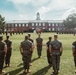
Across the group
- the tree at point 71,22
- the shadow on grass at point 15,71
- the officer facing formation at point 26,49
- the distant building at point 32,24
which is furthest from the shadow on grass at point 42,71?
the distant building at point 32,24

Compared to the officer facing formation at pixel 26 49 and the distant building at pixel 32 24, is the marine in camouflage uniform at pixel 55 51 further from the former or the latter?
the distant building at pixel 32 24

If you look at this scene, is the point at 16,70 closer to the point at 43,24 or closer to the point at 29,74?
the point at 29,74

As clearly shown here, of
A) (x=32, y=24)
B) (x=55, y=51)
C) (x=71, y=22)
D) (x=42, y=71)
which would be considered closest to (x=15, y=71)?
(x=42, y=71)

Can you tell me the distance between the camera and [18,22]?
15400 cm

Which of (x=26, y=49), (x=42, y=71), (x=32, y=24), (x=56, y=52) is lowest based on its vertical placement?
(x=42, y=71)

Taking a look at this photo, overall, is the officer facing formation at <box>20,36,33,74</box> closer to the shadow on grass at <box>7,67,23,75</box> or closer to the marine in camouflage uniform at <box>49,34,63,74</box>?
the shadow on grass at <box>7,67,23,75</box>

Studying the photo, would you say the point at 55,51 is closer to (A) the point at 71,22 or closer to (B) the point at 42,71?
(B) the point at 42,71

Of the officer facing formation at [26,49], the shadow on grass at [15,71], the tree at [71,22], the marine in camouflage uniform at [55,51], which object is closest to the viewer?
the marine in camouflage uniform at [55,51]

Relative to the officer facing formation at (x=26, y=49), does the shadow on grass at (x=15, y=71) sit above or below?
below

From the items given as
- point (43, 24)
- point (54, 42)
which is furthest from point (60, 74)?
point (43, 24)

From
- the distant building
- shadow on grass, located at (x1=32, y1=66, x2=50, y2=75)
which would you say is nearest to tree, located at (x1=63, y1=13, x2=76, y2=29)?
the distant building

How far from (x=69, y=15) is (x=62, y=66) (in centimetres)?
12114

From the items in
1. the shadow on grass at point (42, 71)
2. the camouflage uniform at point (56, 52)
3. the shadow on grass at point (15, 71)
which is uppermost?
the camouflage uniform at point (56, 52)

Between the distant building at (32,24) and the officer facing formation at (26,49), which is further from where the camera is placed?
the distant building at (32,24)
